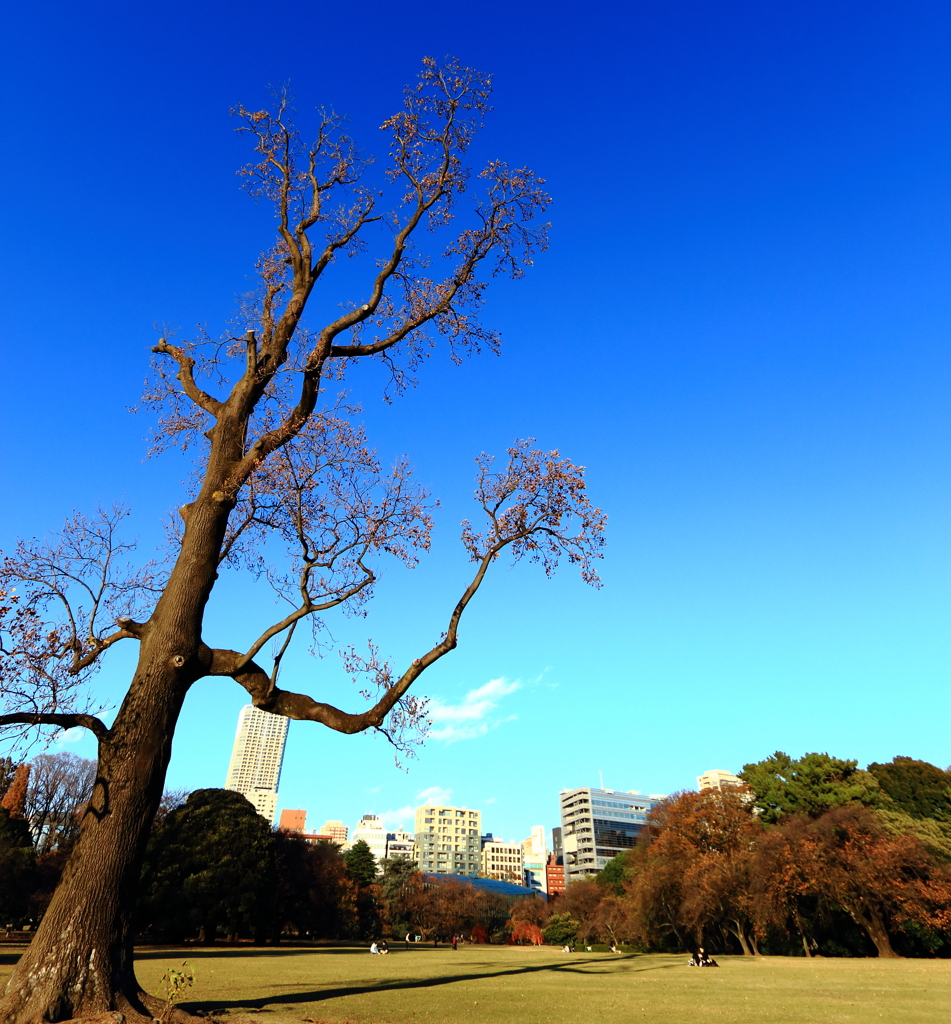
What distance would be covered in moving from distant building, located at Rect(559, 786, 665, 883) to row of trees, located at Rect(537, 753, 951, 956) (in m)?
98.0

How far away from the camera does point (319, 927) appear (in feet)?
170

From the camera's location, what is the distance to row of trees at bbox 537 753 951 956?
32.2 meters

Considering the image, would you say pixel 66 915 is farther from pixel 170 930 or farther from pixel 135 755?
pixel 170 930

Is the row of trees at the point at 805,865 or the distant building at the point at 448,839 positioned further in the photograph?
the distant building at the point at 448,839

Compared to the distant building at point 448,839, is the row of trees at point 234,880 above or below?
below

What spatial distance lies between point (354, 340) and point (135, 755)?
789 cm

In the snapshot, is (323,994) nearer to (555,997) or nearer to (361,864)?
(555,997)

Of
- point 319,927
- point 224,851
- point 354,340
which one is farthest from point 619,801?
point 354,340

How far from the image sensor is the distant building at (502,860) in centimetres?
18300

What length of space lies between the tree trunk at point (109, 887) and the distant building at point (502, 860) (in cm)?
19416

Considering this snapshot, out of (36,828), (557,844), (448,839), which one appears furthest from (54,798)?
(557,844)

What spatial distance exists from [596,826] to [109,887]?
149 meters

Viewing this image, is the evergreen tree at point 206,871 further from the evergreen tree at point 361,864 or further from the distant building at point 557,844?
the distant building at point 557,844

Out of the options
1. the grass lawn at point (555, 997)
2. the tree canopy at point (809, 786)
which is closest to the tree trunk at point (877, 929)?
the tree canopy at point (809, 786)
